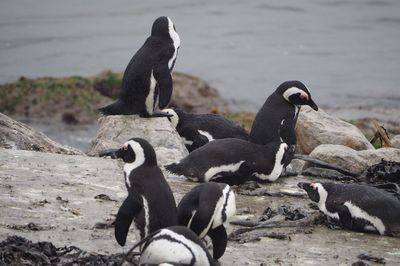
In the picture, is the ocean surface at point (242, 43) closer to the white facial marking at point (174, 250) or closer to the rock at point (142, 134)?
the rock at point (142, 134)

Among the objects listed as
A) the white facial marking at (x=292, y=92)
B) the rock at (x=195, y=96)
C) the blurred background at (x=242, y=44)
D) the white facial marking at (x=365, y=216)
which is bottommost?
the blurred background at (x=242, y=44)

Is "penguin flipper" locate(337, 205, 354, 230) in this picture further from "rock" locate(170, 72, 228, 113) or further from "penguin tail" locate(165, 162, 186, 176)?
"rock" locate(170, 72, 228, 113)

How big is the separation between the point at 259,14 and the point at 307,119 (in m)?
20.5

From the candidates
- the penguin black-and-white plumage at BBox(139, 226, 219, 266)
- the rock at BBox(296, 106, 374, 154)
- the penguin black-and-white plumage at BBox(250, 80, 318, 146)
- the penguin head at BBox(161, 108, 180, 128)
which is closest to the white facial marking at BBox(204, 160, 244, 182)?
the penguin black-and-white plumage at BBox(250, 80, 318, 146)

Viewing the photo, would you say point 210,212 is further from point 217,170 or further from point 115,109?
point 115,109

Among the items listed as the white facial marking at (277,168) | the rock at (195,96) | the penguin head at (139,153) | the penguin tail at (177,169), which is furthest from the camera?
the rock at (195,96)

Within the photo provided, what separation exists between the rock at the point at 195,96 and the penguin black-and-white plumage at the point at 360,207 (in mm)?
9774

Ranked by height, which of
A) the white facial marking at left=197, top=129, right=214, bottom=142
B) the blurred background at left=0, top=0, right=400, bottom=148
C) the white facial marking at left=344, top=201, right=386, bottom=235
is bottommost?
the blurred background at left=0, top=0, right=400, bottom=148

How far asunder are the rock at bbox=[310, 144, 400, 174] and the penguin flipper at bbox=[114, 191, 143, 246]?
378 centimetres

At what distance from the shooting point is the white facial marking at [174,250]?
6168 millimetres

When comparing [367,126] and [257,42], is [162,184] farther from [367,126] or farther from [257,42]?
[257,42]

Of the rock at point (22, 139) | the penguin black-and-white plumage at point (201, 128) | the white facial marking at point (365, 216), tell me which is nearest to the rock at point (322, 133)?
the penguin black-and-white plumage at point (201, 128)

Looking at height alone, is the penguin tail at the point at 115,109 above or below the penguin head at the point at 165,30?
below

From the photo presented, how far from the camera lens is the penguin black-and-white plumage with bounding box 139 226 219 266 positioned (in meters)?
6.17
